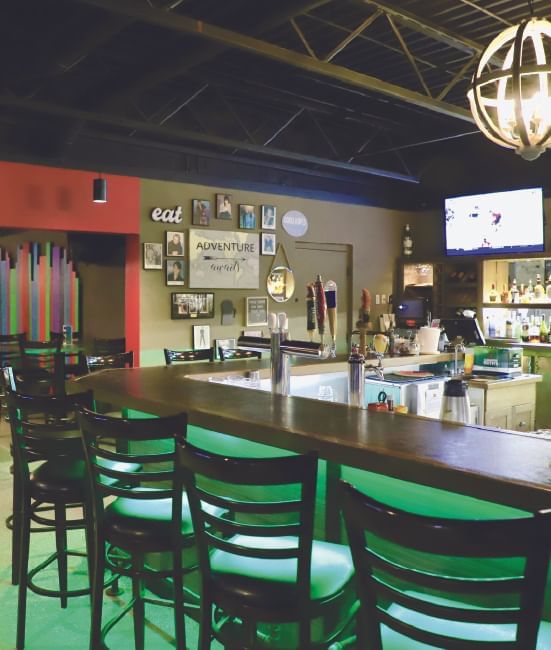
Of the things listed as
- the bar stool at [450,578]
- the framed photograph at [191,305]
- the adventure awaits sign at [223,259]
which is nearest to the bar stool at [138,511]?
the bar stool at [450,578]

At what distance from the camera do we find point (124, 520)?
2.15 m

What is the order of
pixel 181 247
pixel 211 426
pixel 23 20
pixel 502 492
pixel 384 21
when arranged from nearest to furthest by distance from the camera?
pixel 502 492 → pixel 211 426 → pixel 23 20 → pixel 384 21 → pixel 181 247

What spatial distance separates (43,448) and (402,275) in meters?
7.63

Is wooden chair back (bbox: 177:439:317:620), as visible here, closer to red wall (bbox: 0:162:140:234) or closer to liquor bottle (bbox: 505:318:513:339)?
red wall (bbox: 0:162:140:234)

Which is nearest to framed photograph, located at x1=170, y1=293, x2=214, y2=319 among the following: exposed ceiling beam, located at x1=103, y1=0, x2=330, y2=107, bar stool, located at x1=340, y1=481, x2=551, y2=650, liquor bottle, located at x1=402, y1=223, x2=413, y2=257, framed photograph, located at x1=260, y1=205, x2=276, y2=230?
framed photograph, located at x1=260, y1=205, x2=276, y2=230

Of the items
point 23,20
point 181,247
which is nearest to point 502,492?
point 23,20

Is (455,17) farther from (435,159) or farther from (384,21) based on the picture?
(435,159)

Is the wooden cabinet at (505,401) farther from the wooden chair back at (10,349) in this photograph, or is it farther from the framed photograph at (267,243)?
the wooden chair back at (10,349)

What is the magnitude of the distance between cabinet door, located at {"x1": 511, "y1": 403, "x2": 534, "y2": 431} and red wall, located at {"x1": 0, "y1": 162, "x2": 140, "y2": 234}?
4.27 metres

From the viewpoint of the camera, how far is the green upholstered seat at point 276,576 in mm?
1655

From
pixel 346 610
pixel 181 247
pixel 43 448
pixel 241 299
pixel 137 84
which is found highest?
pixel 137 84

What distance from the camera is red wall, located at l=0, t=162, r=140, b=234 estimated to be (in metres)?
6.12

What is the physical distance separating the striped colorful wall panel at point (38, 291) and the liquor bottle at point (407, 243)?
15.4 ft

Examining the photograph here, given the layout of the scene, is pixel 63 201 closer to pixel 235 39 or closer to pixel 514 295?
pixel 235 39
